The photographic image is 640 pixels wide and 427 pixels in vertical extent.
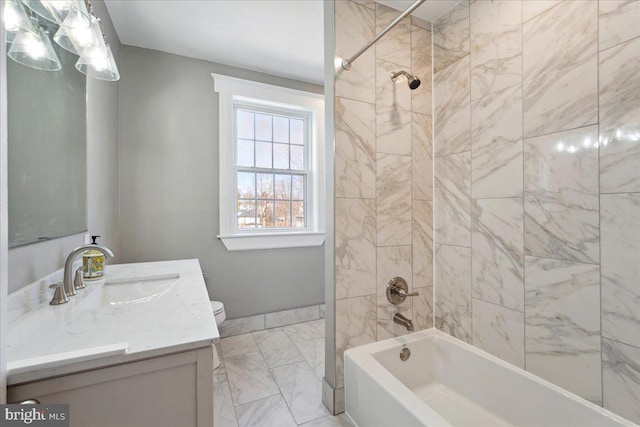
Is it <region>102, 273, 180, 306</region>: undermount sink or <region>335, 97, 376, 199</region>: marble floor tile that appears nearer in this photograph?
<region>102, 273, 180, 306</region>: undermount sink

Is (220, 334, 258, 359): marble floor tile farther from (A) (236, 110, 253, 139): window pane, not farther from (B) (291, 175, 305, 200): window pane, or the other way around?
(A) (236, 110, 253, 139): window pane

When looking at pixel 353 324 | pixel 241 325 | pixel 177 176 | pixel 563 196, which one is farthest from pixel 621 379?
pixel 177 176

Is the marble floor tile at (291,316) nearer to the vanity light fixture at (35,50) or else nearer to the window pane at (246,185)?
the window pane at (246,185)

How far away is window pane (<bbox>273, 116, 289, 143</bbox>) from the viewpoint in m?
2.92

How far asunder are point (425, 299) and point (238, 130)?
2.31 meters

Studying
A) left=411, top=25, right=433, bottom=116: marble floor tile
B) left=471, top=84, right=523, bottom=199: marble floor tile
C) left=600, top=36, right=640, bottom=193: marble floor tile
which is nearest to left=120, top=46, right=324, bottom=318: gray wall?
left=411, top=25, right=433, bottom=116: marble floor tile

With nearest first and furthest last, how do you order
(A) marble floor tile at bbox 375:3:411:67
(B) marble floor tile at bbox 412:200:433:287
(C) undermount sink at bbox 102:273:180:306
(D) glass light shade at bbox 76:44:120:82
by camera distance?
1. (C) undermount sink at bbox 102:273:180:306
2. (D) glass light shade at bbox 76:44:120:82
3. (A) marble floor tile at bbox 375:3:411:67
4. (B) marble floor tile at bbox 412:200:433:287

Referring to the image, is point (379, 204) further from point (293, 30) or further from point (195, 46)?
point (195, 46)

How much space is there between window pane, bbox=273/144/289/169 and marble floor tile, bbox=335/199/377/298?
1515 millimetres

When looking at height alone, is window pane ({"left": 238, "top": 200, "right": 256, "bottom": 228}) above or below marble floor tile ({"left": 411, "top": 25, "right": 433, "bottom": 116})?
below

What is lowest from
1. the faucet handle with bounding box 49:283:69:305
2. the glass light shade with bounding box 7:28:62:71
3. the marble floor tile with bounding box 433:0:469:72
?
the faucet handle with bounding box 49:283:69:305

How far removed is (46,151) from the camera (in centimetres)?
110

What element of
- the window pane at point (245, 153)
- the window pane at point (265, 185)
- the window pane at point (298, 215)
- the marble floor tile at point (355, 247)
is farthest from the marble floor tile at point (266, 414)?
the window pane at point (245, 153)

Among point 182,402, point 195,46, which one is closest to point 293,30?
point 195,46
